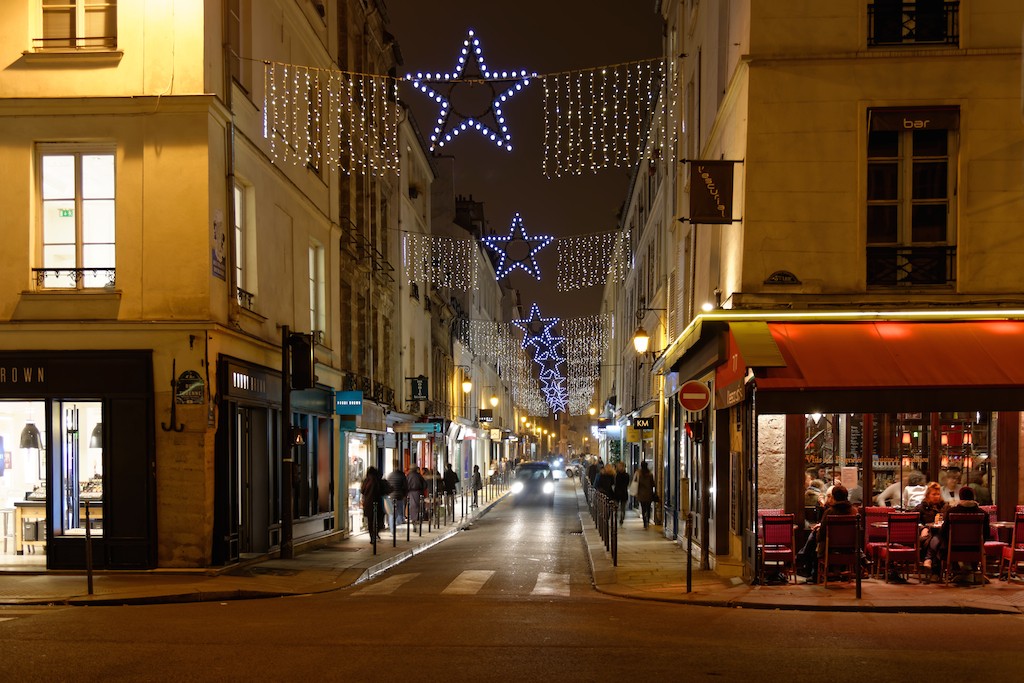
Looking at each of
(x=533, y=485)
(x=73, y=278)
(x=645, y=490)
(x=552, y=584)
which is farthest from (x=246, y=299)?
(x=533, y=485)

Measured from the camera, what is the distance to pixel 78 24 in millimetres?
16312

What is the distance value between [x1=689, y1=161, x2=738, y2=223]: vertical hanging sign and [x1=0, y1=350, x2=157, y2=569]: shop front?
8517mm

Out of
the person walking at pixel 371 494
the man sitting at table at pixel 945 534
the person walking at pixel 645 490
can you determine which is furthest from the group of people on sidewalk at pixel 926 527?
the person walking at pixel 645 490

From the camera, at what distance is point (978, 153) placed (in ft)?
49.9

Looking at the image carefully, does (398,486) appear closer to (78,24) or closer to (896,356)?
(78,24)

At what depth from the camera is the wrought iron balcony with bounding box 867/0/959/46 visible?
15.4m

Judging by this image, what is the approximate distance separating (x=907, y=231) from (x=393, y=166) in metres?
17.9

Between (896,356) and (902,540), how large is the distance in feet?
8.42

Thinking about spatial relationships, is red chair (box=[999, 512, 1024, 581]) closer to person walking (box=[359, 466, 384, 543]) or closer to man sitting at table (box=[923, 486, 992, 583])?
man sitting at table (box=[923, 486, 992, 583])

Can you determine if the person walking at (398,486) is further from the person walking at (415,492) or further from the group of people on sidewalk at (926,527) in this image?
the group of people on sidewalk at (926,527)

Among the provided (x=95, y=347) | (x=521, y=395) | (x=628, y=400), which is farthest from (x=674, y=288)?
(x=521, y=395)

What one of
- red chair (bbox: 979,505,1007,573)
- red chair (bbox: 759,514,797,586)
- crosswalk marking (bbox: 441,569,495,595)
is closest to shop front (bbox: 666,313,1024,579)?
red chair (bbox: 759,514,797,586)

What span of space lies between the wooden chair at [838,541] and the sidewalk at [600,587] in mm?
353

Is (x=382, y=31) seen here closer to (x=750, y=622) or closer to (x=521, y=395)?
(x=750, y=622)
